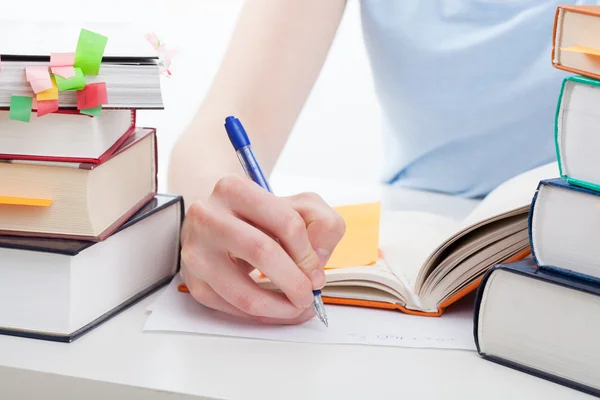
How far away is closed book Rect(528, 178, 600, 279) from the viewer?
1.75 feet

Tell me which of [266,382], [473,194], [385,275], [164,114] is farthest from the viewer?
[164,114]

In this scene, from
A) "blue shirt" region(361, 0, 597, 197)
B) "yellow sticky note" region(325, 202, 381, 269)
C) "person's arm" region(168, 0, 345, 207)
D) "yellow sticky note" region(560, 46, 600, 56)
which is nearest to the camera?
"yellow sticky note" region(560, 46, 600, 56)

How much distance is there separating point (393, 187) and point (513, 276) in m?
0.69

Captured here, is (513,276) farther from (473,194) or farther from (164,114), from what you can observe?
(164,114)

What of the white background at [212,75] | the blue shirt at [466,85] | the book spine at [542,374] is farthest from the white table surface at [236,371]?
the white background at [212,75]

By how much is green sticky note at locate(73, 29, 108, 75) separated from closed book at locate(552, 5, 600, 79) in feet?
1.16

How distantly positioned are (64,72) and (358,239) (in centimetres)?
34

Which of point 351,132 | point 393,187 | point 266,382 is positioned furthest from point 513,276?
point 351,132

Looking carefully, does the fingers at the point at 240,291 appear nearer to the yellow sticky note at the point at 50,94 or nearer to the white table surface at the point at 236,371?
the white table surface at the point at 236,371

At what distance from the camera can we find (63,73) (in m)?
0.57

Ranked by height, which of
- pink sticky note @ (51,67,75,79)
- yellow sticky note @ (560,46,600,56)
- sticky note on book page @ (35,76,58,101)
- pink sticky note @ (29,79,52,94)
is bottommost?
sticky note on book page @ (35,76,58,101)

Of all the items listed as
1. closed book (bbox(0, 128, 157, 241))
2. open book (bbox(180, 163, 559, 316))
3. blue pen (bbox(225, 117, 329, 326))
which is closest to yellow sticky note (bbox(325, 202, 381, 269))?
open book (bbox(180, 163, 559, 316))

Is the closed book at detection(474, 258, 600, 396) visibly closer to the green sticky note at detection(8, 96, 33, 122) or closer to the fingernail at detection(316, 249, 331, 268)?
the fingernail at detection(316, 249, 331, 268)

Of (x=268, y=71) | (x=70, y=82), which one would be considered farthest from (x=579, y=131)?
(x=268, y=71)
